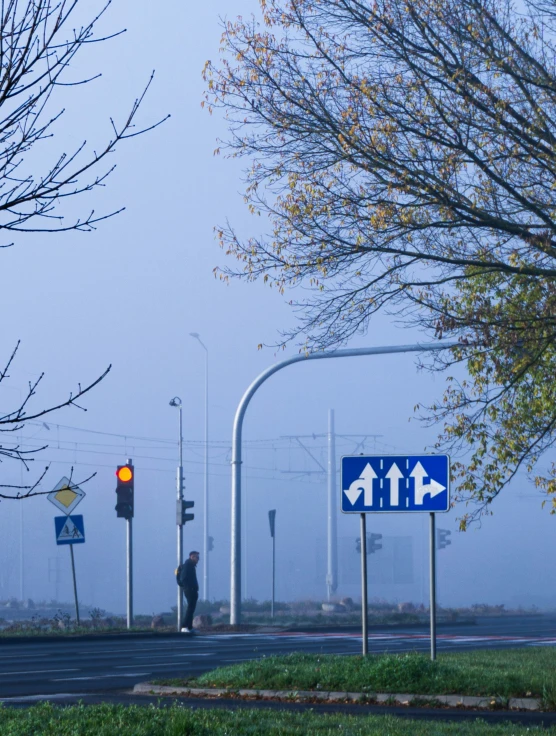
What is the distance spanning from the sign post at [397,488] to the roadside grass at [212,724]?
3.68 meters

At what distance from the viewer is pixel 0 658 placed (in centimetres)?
1906

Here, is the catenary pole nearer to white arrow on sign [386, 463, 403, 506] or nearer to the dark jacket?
the dark jacket

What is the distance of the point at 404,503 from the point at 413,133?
4098 millimetres

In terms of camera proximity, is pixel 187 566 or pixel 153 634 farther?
pixel 187 566

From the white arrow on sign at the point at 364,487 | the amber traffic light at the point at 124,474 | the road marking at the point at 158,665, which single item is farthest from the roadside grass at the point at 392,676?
the amber traffic light at the point at 124,474

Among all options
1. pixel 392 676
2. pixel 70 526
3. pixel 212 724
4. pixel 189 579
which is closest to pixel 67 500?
pixel 70 526

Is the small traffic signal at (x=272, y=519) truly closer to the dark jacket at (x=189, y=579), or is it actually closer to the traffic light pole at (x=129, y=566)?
the dark jacket at (x=189, y=579)

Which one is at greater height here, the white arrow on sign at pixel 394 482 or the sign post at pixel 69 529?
the white arrow on sign at pixel 394 482

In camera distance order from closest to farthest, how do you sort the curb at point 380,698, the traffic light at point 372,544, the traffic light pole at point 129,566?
the curb at point 380,698
the traffic light pole at point 129,566
the traffic light at point 372,544

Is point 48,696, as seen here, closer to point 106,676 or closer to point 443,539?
point 106,676

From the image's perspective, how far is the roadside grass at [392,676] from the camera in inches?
459

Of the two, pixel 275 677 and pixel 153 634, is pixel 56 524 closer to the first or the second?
pixel 153 634

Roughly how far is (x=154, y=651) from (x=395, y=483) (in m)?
8.87

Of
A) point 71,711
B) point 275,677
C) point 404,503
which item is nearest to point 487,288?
point 404,503
